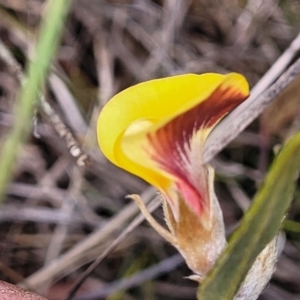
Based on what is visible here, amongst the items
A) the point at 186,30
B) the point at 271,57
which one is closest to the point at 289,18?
the point at 271,57

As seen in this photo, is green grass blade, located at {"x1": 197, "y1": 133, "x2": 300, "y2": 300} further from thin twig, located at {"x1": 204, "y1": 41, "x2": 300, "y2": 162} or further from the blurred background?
the blurred background

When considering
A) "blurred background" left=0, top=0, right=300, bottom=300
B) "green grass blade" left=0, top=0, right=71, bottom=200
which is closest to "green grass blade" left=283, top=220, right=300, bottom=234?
"blurred background" left=0, top=0, right=300, bottom=300

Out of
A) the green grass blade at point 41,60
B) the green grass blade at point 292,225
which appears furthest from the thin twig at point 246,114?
the green grass blade at point 41,60

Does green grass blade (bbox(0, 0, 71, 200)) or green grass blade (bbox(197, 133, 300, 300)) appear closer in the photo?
green grass blade (bbox(197, 133, 300, 300))

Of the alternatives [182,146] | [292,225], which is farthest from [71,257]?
[182,146]

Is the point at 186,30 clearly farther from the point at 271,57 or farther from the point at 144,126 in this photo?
the point at 144,126

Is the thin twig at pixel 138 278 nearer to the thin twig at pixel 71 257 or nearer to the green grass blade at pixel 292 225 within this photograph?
the thin twig at pixel 71 257
